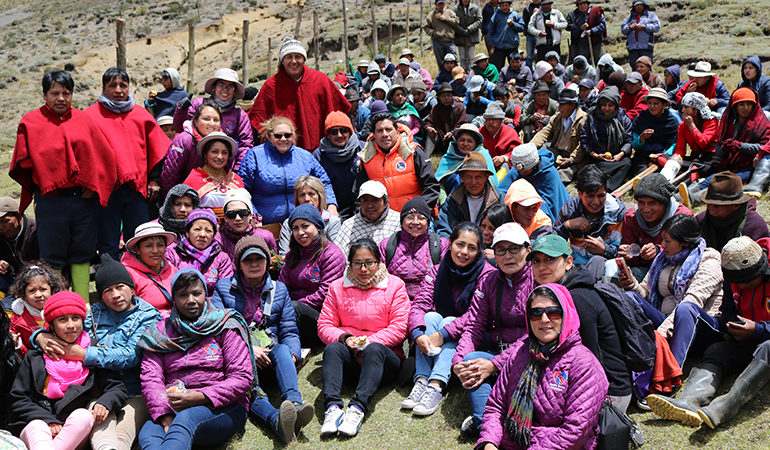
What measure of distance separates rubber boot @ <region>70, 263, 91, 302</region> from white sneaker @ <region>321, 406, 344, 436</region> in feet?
11.0

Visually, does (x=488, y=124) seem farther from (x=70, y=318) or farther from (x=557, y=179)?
(x=70, y=318)

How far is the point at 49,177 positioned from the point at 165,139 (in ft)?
4.59

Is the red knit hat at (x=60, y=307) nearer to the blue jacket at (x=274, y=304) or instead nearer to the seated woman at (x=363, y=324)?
the blue jacket at (x=274, y=304)

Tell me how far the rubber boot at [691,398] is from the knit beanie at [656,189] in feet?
5.43

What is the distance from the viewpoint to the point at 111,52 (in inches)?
1484

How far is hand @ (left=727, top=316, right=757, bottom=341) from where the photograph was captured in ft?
15.7

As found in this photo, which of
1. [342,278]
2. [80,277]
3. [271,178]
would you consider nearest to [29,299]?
[80,277]

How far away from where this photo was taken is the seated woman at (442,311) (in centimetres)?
528

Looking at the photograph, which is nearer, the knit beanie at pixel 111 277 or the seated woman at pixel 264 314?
the knit beanie at pixel 111 277

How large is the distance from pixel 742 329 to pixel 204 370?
13.7 ft

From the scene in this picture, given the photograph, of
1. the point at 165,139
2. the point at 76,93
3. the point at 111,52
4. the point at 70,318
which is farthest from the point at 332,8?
the point at 70,318

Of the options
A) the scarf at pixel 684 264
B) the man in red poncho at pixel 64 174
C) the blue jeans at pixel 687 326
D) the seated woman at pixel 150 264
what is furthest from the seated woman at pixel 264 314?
the scarf at pixel 684 264

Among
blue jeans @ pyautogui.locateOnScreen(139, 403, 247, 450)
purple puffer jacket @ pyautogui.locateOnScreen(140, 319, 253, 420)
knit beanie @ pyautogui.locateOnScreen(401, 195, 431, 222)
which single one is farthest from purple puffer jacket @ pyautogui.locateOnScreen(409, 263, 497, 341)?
blue jeans @ pyautogui.locateOnScreen(139, 403, 247, 450)

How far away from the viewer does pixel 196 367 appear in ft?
15.9
